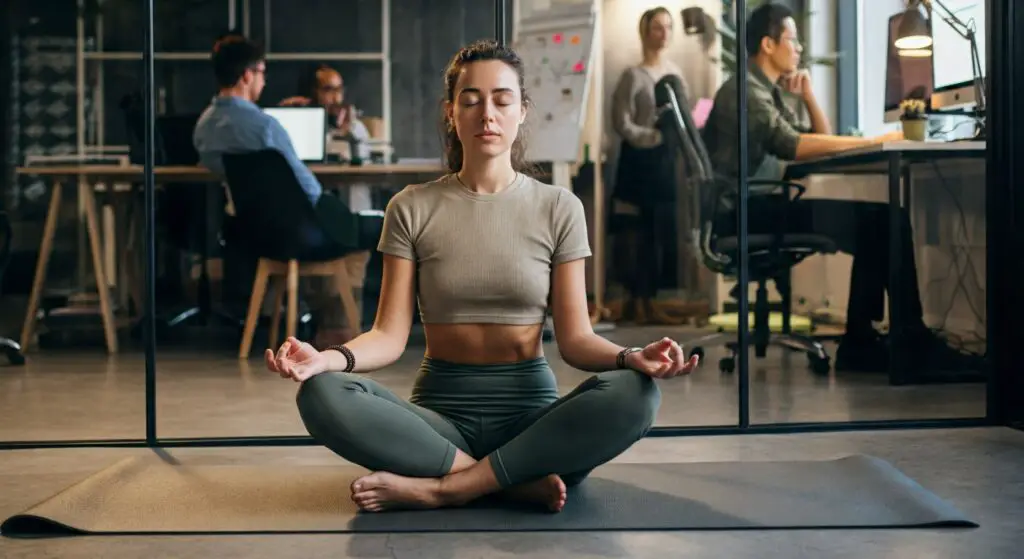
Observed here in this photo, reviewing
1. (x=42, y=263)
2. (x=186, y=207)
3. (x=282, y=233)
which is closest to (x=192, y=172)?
(x=186, y=207)

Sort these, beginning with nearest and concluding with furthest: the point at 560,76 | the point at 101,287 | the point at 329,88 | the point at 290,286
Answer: the point at 101,287
the point at 290,286
the point at 560,76
the point at 329,88

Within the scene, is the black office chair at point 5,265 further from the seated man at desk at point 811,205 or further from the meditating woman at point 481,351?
the seated man at desk at point 811,205

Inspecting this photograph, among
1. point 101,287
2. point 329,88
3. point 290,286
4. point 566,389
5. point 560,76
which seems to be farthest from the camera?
point 329,88

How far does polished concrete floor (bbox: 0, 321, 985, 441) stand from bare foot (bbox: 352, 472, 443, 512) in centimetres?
84

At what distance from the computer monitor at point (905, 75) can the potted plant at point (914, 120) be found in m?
0.08

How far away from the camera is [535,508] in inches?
88.4

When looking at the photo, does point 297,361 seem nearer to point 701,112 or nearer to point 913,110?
point 701,112

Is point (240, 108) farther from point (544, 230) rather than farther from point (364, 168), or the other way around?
point (544, 230)

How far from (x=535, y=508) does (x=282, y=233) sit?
2995 mm

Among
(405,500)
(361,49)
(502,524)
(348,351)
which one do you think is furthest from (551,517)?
(361,49)

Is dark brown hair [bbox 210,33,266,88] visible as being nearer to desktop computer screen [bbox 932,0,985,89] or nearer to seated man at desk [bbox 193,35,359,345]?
seated man at desk [bbox 193,35,359,345]

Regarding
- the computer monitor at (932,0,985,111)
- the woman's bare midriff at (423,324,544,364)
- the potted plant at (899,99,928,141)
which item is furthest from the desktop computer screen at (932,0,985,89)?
the woman's bare midriff at (423,324,544,364)

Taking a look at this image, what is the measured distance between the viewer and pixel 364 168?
534 cm

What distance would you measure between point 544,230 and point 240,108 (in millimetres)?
3059
